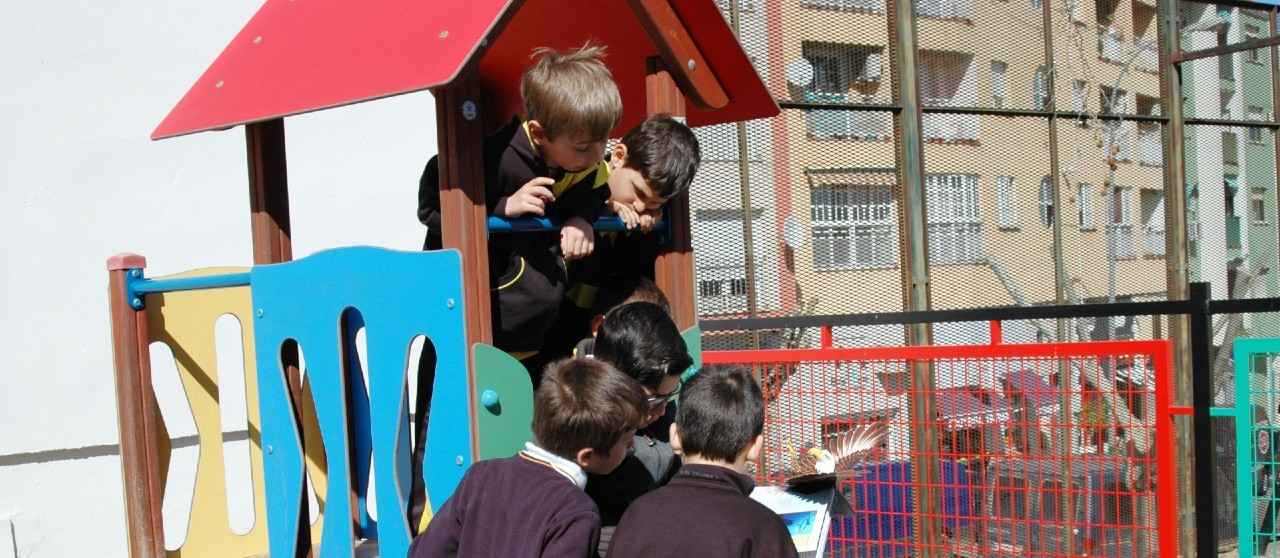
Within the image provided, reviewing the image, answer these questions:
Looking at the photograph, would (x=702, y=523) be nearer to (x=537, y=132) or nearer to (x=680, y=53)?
(x=537, y=132)

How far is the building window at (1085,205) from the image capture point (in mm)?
8508

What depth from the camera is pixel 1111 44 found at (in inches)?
340

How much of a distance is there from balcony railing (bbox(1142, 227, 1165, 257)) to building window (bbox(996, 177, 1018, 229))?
4.43 ft

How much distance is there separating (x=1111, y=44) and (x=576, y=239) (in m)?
6.98

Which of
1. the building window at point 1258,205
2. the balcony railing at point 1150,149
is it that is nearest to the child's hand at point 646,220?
the balcony railing at point 1150,149

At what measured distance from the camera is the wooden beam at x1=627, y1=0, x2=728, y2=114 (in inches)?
120

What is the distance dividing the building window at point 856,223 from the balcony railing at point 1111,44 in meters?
2.36

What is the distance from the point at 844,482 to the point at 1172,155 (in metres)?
4.83

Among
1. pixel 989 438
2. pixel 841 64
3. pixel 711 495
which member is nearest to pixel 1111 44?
pixel 841 64

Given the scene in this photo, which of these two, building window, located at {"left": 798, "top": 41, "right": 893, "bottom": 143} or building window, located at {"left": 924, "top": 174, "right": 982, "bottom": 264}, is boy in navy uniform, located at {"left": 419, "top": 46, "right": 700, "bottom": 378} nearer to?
building window, located at {"left": 798, "top": 41, "right": 893, "bottom": 143}

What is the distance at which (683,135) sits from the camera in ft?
9.32

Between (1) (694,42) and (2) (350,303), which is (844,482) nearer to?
(1) (694,42)

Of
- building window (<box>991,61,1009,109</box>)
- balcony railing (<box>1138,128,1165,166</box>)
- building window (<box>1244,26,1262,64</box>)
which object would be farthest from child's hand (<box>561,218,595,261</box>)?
building window (<box>1244,26,1262,64</box>)

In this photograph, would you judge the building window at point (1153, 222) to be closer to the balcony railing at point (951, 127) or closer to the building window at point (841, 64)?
the balcony railing at point (951, 127)
